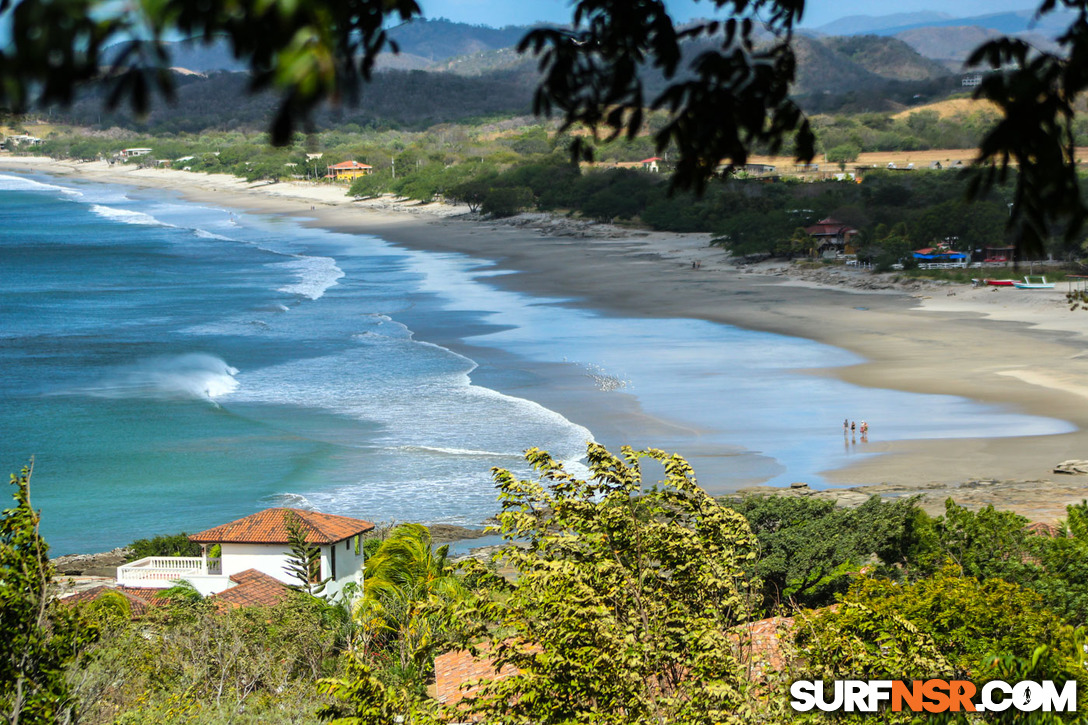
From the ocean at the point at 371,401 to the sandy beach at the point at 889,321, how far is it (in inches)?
54.5

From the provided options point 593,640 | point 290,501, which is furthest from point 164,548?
point 593,640

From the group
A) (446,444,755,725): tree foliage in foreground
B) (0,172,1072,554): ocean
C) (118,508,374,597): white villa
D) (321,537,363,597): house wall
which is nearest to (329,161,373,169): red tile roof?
(0,172,1072,554): ocean

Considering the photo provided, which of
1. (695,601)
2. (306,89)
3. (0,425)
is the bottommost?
(0,425)

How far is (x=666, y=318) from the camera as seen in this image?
50094 mm

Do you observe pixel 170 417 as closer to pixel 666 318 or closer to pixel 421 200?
pixel 666 318

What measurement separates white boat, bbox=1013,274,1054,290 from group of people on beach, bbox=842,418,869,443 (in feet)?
79.3

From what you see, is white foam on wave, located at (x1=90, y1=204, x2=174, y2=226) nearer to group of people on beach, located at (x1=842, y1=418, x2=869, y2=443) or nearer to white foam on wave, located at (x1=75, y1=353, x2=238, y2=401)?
white foam on wave, located at (x1=75, y1=353, x2=238, y2=401)

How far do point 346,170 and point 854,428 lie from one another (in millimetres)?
121450

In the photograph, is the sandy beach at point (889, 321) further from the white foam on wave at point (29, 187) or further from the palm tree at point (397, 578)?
the white foam on wave at point (29, 187)

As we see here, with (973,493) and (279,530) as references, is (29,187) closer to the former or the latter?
(279,530)

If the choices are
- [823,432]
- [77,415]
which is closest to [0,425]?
[77,415]

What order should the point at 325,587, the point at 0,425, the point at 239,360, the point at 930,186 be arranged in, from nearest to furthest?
the point at 325,587 → the point at 0,425 → the point at 239,360 → the point at 930,186

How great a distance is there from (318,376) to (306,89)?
38.3 meters

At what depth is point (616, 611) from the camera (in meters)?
8.02
